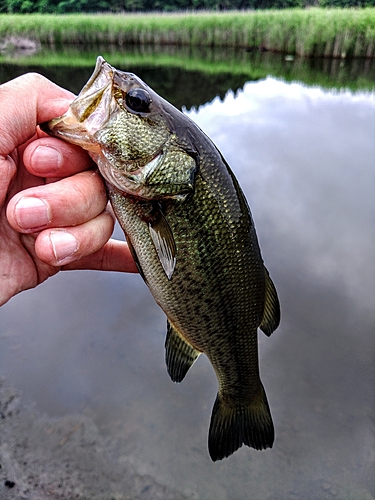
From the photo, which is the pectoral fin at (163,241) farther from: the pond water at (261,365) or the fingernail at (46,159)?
the pond water at (261,365)

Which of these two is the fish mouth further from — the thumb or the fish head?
the thumb

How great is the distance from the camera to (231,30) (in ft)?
63.2

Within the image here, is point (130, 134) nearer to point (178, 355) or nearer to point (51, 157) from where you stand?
point (51, 157)

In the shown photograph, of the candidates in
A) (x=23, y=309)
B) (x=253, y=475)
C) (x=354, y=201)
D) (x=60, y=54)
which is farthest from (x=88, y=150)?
(x=60, y=54)

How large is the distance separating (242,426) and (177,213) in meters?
1.24

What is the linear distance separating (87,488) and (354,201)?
5.57m

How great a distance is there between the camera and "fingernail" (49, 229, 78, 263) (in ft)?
5.06

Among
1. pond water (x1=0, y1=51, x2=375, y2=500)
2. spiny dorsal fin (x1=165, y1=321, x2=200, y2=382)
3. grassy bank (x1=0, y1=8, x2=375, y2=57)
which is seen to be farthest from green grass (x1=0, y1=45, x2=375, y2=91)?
spiny dorsal fin (x1=165, y1=321, x2=200, y2=382)

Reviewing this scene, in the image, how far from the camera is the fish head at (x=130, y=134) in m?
1.52

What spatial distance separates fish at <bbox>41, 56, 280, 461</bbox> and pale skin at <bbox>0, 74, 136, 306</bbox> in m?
0.08

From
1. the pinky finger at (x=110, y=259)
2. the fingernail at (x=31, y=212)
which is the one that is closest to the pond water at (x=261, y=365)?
the pinky finger at (x=110, y=259)

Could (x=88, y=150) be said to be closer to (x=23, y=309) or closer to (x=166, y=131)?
(x=166, y=131)

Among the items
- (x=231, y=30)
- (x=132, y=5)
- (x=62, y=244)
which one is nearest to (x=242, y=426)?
(x=62, y=244)

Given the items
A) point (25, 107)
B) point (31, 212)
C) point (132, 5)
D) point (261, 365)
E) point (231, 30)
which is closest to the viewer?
point (31, 212)
